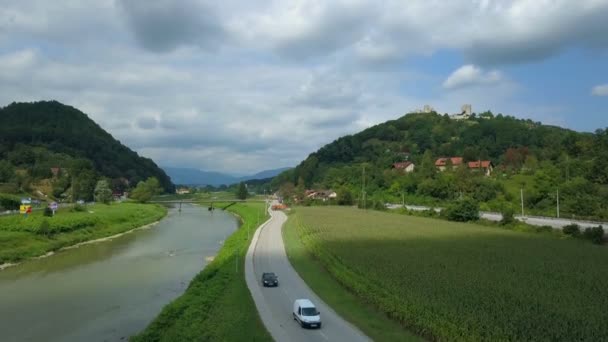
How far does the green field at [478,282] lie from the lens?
62.3 feet

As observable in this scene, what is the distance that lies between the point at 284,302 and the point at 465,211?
2013 inches

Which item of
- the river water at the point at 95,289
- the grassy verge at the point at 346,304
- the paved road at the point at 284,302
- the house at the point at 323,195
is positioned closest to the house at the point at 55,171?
the house at the point at 323,195

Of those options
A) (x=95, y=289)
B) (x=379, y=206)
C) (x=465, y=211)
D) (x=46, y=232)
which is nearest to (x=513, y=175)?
(x=379, y=206)

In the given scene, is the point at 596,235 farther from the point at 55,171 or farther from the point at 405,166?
the point at 55,171

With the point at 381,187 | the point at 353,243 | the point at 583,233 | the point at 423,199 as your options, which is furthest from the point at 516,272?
the point at 381,187

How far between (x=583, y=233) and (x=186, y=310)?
40.9 meters

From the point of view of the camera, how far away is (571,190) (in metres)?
67.2

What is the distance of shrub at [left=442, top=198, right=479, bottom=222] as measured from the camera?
230 ft

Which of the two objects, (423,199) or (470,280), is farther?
(423,199)

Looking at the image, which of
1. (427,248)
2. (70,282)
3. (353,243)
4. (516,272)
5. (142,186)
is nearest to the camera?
(516,272)

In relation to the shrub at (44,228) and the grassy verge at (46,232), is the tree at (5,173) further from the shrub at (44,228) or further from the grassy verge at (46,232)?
the shrub at (44,228)

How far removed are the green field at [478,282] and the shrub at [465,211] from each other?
1963 centimetres

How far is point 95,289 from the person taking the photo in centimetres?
3450

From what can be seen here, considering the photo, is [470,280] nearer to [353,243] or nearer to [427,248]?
[427,248]
